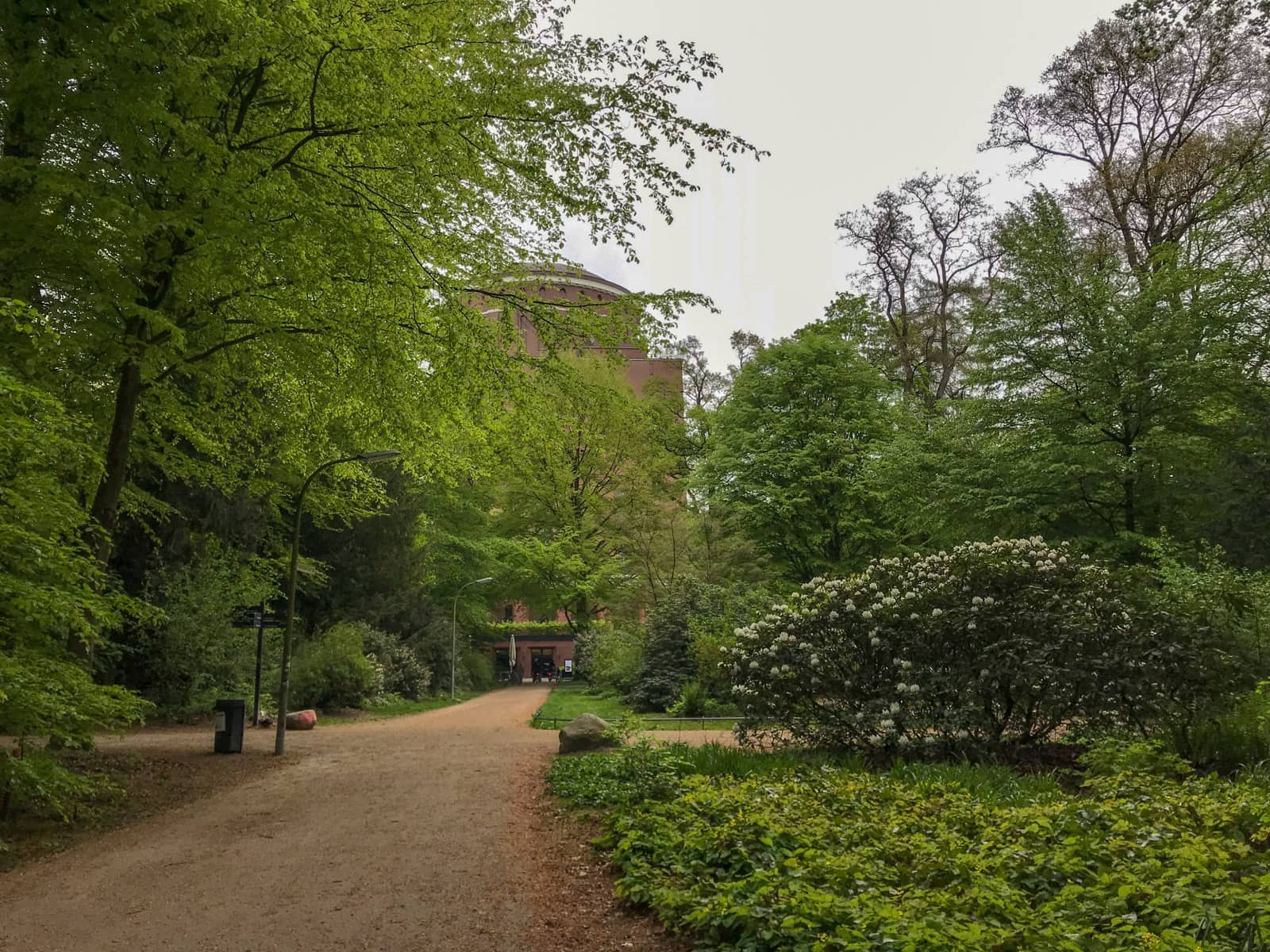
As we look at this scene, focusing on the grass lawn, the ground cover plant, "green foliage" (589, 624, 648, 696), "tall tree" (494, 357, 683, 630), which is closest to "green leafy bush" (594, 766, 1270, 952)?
the ground cover plant

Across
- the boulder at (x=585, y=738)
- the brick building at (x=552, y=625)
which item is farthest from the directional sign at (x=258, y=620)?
the brick building at (x=552, y=625)

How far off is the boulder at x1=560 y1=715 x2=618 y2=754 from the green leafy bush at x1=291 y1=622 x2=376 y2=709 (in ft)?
38.4

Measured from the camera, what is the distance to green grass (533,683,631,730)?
19125mm

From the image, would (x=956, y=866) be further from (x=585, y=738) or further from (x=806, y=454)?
(x=806, y=454)

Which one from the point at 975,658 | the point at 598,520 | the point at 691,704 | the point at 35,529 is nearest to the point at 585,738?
the point at 691,704

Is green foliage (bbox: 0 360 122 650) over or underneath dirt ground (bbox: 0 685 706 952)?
over

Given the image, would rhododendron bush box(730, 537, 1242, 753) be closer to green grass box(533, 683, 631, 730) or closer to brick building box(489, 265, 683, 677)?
green grass box(533, 683, 631, 730)

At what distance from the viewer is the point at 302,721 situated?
18969 mm

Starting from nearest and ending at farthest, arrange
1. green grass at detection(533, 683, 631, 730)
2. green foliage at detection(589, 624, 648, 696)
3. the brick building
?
green grass at detection(533, 683, 631, 730)
green foliage at detection(589, 624, 648, 696)
the brick building

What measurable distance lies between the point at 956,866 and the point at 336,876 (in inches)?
193

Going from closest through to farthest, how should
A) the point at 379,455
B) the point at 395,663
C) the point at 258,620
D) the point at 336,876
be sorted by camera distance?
1. the point at 336,876
2. the point at 379,455
3. the point at 258,620
4. the point at 395,663

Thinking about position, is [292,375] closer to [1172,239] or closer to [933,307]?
[1172,239]

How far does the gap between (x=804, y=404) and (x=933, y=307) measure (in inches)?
366

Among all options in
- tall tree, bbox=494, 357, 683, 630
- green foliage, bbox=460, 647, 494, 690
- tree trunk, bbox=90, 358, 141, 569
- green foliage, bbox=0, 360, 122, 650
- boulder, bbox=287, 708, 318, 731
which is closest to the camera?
green foliage, bbox=0, 360, 122, 650
